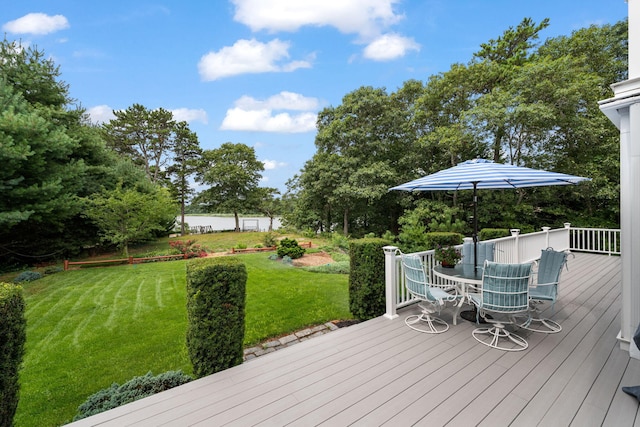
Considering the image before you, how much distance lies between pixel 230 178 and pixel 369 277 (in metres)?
23.3

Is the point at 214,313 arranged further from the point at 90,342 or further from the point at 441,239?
the point at 441,239

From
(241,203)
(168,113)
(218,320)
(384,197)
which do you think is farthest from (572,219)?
(168,113)

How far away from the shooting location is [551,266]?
3.80m

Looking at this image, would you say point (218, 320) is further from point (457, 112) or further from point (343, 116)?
point (343, 116)

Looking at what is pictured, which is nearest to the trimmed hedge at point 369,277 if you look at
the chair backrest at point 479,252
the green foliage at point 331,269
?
the chair backrest at point 479,252

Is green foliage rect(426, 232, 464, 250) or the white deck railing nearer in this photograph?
the white deck railing

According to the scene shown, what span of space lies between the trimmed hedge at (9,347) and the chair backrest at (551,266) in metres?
5.38

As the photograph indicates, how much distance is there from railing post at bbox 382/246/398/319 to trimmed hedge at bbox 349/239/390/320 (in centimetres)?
13

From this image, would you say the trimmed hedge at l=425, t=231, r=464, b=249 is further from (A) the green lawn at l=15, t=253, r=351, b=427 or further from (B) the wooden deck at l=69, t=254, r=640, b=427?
(B) the wooden deck at l=69, t=254, r=640, b=427

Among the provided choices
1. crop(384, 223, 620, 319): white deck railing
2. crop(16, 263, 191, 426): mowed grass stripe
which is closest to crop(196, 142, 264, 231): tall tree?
crop(16, 263, 191, 426): mowed grass stripe

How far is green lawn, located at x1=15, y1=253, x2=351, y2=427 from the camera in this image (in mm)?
3266

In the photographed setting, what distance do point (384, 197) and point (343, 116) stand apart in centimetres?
607

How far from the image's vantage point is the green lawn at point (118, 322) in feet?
10.7

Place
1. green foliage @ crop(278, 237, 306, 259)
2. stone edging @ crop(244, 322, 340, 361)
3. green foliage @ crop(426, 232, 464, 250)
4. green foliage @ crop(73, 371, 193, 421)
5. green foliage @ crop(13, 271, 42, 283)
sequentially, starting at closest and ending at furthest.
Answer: green foliage @ crop(73, 371, 193, 421), stone edging @ crop(244, 322, 340, 361), green foliage @ crop(426, 232, 464, 250), green foliage @ crop(13, 271, 42, 283), green foliage @ crop(278, 237, 306, 259)
